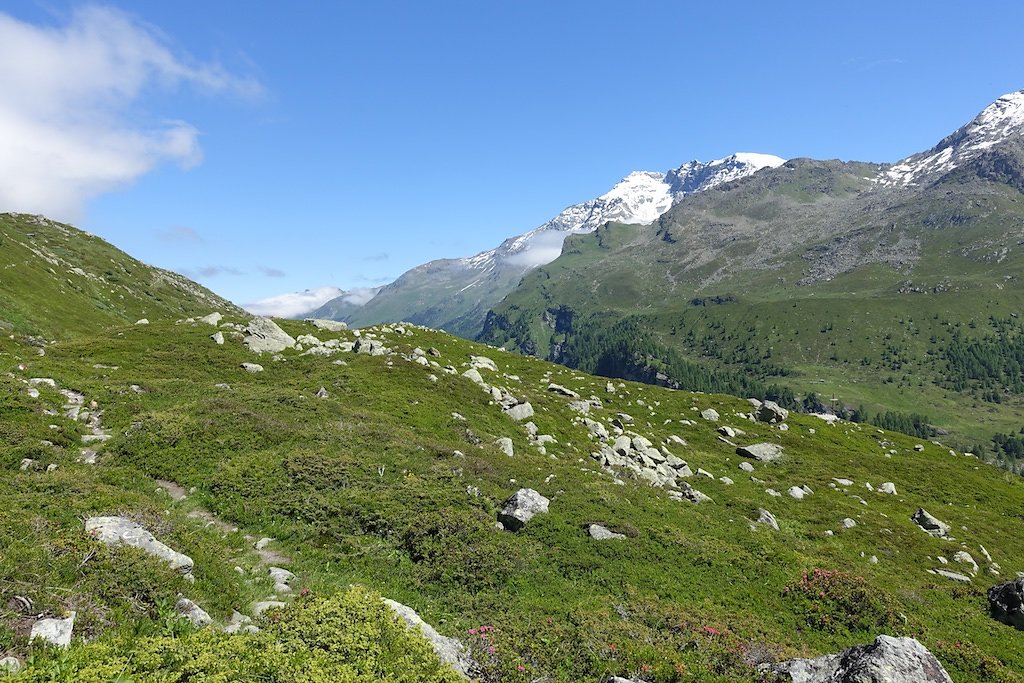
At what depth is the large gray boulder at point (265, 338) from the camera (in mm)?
49875

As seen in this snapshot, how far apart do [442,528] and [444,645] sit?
8.31 m

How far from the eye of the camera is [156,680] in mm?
9016

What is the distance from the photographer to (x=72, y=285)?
87.7 meters

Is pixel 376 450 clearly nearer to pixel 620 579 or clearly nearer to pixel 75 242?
pixel 620 579

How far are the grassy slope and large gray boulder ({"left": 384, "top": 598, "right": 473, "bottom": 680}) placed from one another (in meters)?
0.95

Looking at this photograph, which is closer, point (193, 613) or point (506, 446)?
point (193, 613)

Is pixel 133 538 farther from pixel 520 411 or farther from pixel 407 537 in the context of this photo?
pixel 520 411

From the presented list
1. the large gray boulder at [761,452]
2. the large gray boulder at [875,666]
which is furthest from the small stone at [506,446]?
the large gray boulder at [761,452]

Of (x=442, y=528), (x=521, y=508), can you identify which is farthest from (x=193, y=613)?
(x=521, y=508)

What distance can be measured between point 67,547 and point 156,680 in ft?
23.6

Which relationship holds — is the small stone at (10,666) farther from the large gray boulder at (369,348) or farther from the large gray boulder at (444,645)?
the large gray boulder at (369,348)

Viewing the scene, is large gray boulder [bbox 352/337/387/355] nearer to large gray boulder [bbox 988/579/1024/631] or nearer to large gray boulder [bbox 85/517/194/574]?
large gray boulder [bbox 85/517/194/574]

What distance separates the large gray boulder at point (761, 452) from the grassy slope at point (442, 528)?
11.0 metres

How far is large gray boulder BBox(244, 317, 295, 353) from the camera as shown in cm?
4988
